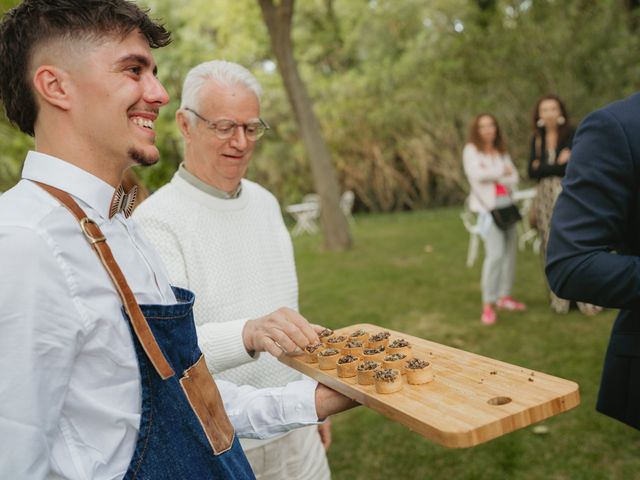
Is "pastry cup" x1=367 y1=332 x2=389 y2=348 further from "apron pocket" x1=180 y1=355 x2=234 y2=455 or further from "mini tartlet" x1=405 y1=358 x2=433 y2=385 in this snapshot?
"apron pocket" x1=180 y1=355 x2=234 y2=455

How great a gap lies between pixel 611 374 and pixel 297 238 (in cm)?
1521

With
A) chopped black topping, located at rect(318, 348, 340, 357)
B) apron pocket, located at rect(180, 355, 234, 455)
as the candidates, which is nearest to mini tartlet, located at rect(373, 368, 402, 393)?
chopped black topping, located at rect(318, 348, 340, 357)

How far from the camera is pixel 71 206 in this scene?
1282 mm

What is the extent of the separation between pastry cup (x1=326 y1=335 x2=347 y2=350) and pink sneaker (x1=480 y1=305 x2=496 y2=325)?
495 cm

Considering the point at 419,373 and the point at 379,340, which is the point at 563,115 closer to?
the point at 379,340

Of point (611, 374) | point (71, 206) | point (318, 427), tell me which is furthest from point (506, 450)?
point (71, 206)

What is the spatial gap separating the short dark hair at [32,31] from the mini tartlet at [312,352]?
108 centimetres

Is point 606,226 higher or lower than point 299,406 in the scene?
higher

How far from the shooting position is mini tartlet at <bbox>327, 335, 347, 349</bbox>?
2.04 meters

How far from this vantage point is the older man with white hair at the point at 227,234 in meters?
2.28

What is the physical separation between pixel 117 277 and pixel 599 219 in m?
1.34

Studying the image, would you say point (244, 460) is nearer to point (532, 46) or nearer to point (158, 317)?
point (158, 317)

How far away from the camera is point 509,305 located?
711 cm

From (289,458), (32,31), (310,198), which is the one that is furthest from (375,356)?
(310,198)
